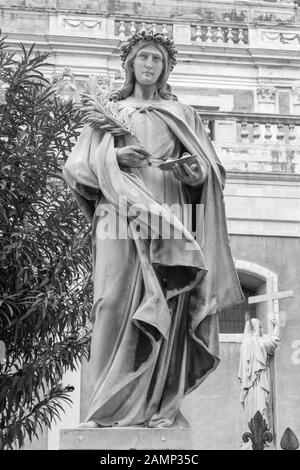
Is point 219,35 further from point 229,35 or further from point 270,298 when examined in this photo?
point 270,298

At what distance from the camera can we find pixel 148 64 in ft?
18.8

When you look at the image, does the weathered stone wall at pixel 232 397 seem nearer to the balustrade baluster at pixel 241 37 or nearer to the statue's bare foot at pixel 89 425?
the balustrade baluster at pixel 241 37

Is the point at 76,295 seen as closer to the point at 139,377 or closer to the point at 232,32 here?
the point at 139,377

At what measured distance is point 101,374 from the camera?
5.04 m

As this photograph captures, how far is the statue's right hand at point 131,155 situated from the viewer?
5316 mm

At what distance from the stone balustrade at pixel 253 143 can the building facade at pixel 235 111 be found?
20 millimetres

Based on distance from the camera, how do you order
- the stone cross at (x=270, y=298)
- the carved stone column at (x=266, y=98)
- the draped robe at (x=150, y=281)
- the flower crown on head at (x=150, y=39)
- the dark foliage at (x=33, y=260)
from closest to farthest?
the draped robe at (x=150, y=281) < the flower crown on head at (x=150, y=39) < the dark foliage at (x=33, y=260) < the stone cross at (x=270, y=298) < the carved stone column at (x=266, y=98)

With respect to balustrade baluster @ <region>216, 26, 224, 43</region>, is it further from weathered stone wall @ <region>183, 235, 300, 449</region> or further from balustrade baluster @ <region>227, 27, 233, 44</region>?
weathered stone wall @ <region>183, 235, 300, 449</region>

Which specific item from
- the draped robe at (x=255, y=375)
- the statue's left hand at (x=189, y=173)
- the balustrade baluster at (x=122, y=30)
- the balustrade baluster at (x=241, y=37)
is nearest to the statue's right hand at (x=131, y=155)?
the statue's left hand at (x=189, y=173)

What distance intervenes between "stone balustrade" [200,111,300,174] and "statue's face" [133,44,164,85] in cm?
1287

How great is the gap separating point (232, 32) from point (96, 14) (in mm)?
3724

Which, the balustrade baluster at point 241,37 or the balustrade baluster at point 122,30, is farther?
the balustrade baluster at point 241,37

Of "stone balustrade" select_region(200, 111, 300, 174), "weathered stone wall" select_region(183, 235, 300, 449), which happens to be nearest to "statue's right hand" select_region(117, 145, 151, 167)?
"weathered stone wall" select_region(183, 235, 300, 449)

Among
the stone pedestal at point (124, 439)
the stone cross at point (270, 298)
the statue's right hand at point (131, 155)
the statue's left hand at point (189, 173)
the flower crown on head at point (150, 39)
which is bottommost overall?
the stone pedestal at point (124, 439)
